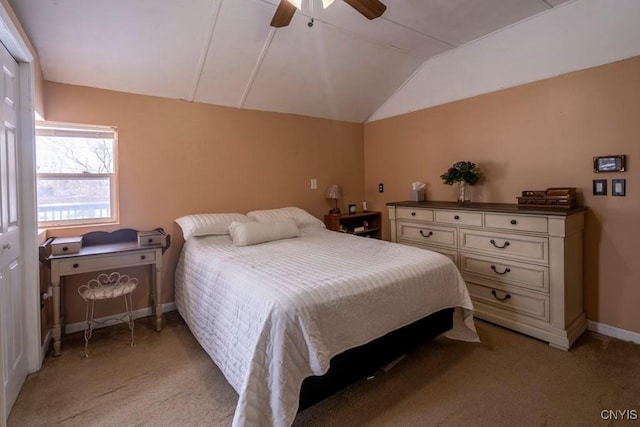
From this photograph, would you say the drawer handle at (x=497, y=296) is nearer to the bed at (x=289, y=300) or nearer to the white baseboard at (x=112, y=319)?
the bed at (x=289, y=300)

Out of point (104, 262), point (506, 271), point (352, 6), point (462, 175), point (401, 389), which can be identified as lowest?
point (401, 389)

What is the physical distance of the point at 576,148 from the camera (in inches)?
101

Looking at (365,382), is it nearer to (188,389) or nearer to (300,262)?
(300,262)

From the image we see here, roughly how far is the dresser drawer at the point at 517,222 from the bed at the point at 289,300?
69cm

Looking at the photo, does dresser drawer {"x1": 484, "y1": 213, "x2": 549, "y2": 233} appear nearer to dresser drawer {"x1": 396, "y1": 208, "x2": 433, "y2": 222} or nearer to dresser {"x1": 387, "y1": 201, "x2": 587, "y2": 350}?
dresser {"x1": 387, "y1": 201, "x2": 587, "y2": 350}

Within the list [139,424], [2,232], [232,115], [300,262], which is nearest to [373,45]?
[232,115]

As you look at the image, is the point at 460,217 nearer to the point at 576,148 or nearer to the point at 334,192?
the point at 576,148

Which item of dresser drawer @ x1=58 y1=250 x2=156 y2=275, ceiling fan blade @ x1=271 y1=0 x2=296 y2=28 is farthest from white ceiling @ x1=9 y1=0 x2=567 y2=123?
dresser drawer @ x1=58 y1=250 x2=156 y2=275

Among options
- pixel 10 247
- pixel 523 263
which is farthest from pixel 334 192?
pixel 10 247

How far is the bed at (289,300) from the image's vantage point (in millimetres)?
1441

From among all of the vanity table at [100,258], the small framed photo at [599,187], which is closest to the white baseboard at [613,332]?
the small framed photo at [599,187]

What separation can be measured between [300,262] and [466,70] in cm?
267

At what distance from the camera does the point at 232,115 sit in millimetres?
3398

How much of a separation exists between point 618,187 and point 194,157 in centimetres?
361
